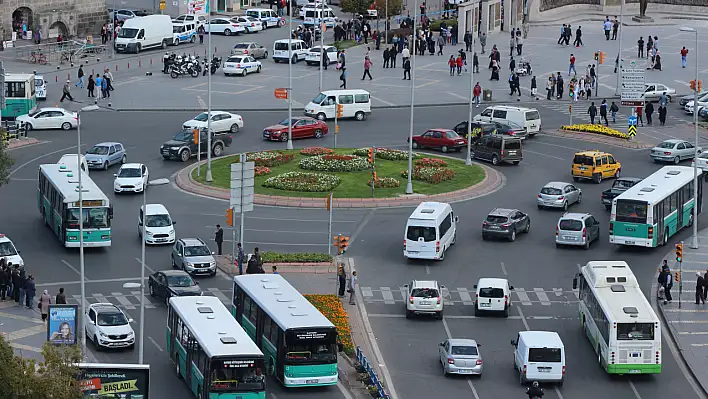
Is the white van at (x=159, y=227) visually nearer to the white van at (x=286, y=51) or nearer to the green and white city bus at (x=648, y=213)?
the green and white city bus at (x=648, y=213)

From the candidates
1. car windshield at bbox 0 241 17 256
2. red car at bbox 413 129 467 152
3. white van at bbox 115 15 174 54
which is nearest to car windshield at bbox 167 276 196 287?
car windshield at bbox 0 241 17 256

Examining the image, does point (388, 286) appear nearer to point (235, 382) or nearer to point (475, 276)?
point (475, 276)

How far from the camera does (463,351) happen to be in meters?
46.8

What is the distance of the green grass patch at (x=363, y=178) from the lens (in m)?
68.5

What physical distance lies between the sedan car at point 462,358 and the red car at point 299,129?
3520cm

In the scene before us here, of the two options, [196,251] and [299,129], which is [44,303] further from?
[299,129]

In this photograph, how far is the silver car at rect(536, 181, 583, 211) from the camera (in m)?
67.1

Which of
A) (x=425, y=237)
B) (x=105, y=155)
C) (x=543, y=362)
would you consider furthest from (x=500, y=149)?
(x=543, y=362)

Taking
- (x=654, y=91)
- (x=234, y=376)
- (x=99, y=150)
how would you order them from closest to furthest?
(x=234, y=376) → (x=99, y=150) → (x=654, y=91)

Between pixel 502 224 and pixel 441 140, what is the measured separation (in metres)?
17.3

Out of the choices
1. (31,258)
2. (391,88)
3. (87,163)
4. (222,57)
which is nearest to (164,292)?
(31,258)

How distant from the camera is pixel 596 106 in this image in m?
92.4

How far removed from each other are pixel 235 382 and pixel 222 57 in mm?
66423

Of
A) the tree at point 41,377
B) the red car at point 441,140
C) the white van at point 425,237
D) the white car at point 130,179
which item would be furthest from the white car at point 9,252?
the red car at point 441,140
